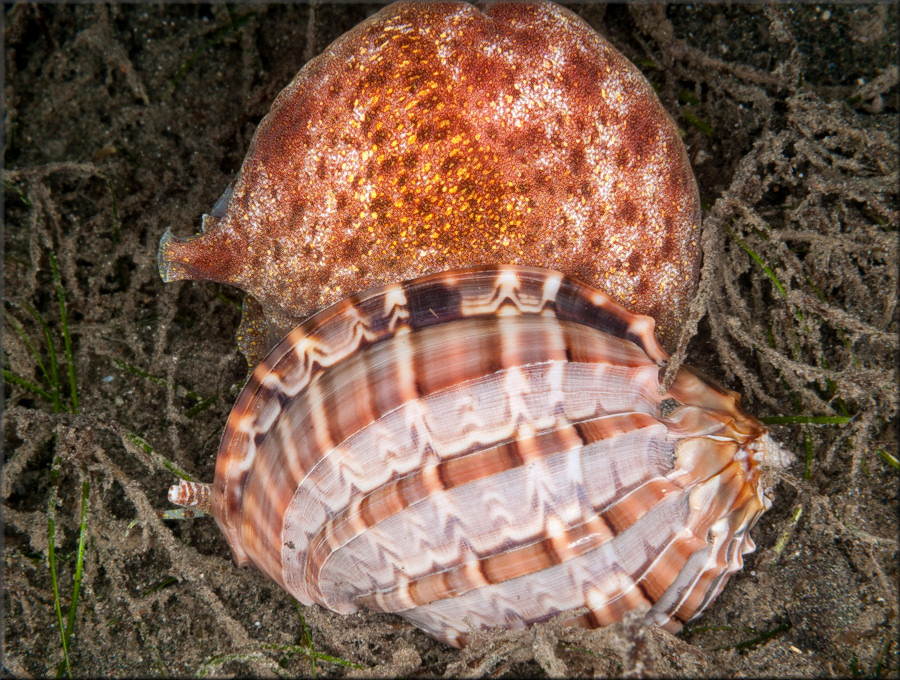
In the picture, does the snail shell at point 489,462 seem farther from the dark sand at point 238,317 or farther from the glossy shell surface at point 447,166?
the dark sand at point 238,317

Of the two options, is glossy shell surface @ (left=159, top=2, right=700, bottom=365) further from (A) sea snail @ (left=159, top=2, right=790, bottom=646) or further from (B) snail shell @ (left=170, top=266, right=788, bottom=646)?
(B) snail shell @ (left=170, top=266, right=788, bottom=646)

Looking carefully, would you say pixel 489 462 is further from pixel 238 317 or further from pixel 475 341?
pixel 238 317

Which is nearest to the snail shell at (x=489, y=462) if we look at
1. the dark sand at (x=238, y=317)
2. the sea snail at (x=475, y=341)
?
the sea snail at (x=475, y=341)

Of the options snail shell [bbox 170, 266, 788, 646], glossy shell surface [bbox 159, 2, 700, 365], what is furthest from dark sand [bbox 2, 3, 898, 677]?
glossy shell surface [bbox 159, 2, 700, 365]

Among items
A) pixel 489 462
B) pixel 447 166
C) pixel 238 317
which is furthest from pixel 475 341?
pixel 238 317

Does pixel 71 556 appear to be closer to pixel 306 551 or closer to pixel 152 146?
pixel 306 551

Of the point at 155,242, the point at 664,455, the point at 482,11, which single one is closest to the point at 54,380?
the point at 155,242
